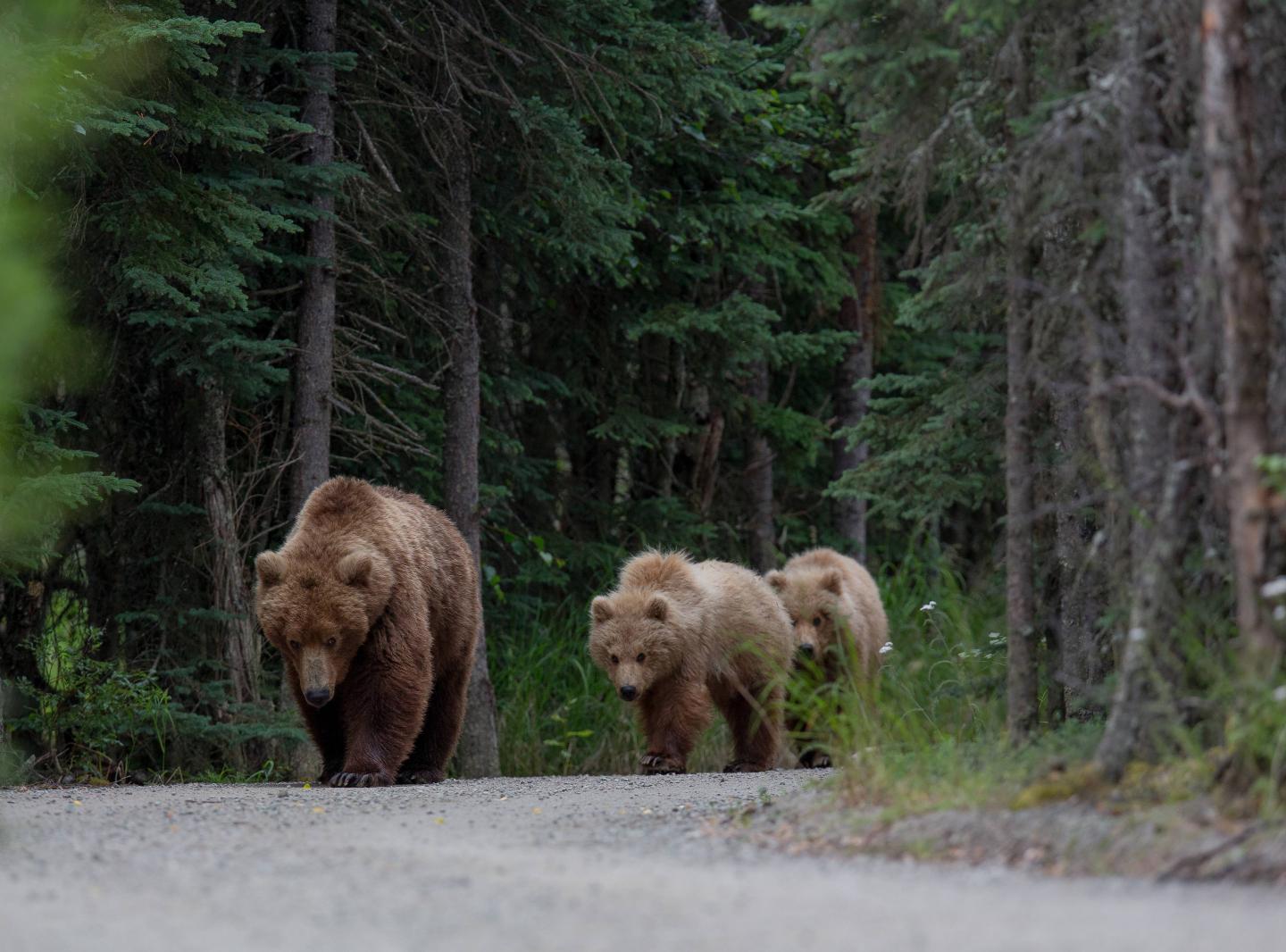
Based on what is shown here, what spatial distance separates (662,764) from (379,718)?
2.57m

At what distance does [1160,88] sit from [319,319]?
747 centimetres

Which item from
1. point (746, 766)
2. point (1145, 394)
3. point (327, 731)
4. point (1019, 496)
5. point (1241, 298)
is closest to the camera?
Answer: point (1241, 298)

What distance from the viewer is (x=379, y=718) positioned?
10.4m

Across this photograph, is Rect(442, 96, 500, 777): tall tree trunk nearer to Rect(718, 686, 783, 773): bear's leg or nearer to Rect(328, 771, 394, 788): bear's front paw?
Rect(718, 686, 783, 773): bear's leg

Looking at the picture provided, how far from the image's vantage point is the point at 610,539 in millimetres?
17812

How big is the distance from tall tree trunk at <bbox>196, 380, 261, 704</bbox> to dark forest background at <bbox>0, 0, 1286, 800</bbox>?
1.6 inches

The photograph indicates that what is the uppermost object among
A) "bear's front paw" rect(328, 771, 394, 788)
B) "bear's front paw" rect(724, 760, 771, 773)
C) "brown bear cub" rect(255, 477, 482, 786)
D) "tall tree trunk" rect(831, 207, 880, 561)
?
"tall tree trunk" rect(831, 207, 880, 561)

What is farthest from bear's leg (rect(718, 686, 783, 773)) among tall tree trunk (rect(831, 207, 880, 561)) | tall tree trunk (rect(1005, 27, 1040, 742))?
tall tree trunk (rect(831, 207, 880, 561))

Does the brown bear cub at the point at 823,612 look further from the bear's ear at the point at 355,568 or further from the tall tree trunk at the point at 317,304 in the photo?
the bear's ear at the point at 355,568

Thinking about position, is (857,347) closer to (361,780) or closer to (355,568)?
(355,568)

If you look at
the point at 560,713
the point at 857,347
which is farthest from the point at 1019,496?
the point at 857,347

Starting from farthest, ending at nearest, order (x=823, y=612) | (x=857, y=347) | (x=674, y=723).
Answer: (x=857, y=347) < (x=823, y=612) < (x=674, y=723)

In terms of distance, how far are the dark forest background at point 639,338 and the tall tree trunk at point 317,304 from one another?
0.12 feet

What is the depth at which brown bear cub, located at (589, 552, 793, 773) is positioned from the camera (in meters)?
12.1
